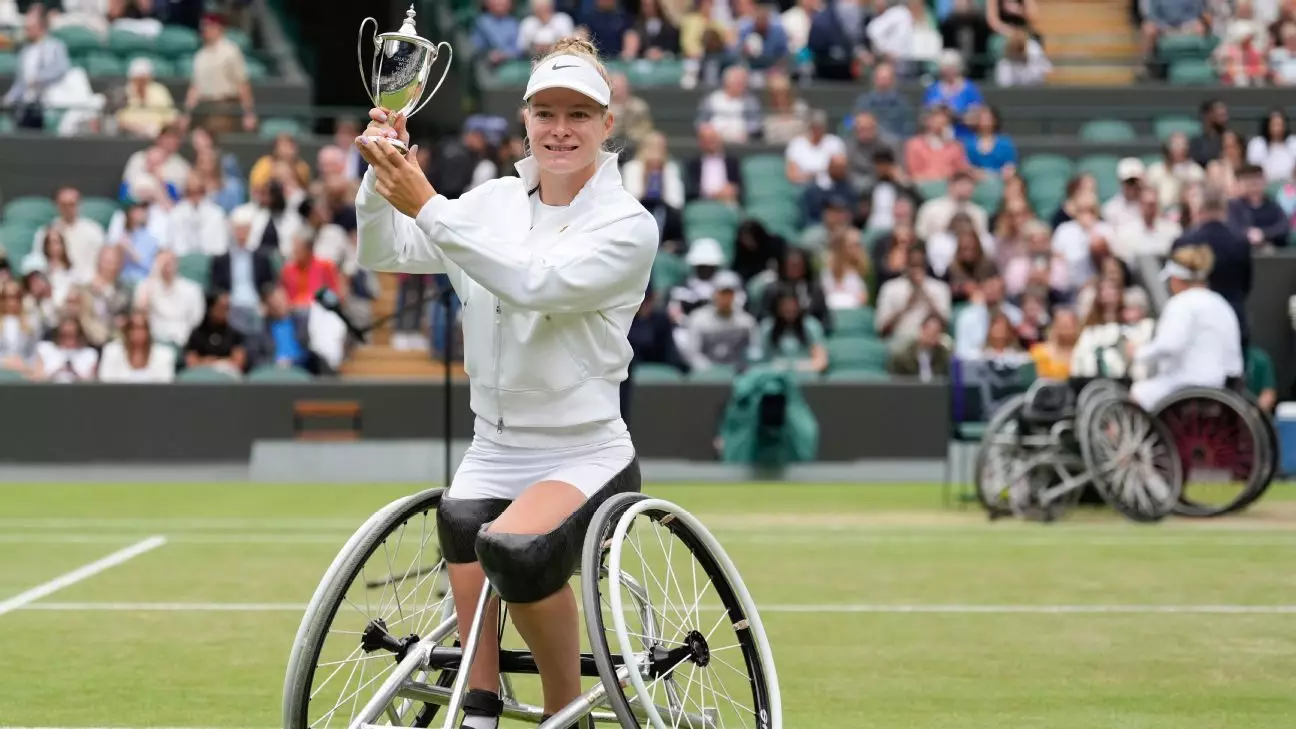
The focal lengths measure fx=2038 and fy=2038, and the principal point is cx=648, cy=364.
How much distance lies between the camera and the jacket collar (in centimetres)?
435

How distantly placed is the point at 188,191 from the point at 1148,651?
34.6 feet

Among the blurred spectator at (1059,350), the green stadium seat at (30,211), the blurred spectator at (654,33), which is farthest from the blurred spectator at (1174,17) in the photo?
the green stadium seat at (30,211)

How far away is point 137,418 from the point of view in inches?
565

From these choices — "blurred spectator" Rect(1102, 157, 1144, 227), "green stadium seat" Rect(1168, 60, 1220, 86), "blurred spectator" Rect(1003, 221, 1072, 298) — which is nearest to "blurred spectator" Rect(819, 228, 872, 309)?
"blurred spectator" Rect(1003, 221, 1072, 298)

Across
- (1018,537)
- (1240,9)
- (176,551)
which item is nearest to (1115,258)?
(1018,537)

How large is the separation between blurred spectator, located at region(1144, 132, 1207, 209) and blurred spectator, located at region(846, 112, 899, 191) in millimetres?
2092

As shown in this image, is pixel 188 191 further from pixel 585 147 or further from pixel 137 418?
pixel 585 147

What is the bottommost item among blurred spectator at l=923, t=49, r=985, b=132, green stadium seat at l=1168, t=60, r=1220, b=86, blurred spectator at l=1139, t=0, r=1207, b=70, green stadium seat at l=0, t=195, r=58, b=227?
green stadium seat at l=0, t=195, r=58, b=227

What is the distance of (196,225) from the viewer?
15750 mm

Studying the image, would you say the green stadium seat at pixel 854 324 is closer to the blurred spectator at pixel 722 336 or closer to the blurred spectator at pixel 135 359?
the blurred spectator at pixel 722 336

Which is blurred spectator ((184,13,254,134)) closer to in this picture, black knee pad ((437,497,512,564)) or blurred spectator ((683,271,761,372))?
blurred spectator ((683,271,761,372))

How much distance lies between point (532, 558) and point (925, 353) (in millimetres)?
10786

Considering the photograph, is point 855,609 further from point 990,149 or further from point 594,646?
point 990,149

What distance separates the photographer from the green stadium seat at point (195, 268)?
15453mm
